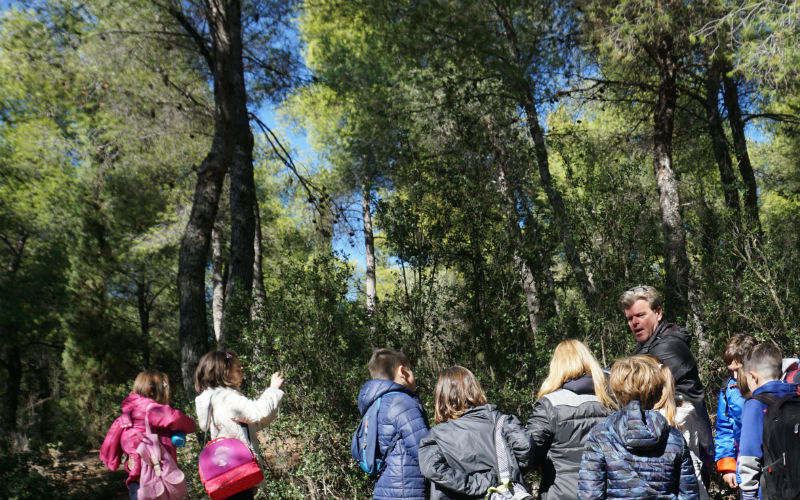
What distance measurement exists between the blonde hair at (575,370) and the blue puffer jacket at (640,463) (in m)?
0.34

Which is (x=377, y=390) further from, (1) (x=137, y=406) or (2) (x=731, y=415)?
(2) (x=731, y=415)

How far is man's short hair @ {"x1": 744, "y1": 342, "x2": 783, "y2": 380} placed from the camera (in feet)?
9.80

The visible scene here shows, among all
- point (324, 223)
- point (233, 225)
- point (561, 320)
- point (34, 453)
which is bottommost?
point (34, 453)

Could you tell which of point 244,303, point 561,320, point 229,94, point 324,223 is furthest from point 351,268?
point 324,223

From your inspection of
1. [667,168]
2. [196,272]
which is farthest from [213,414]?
[667,168]

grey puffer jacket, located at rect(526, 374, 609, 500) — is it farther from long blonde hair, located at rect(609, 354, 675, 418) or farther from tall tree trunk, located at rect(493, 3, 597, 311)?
tall tree trunk, located at rect(493, 3, 597, 311)

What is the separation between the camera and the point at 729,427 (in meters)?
3.54

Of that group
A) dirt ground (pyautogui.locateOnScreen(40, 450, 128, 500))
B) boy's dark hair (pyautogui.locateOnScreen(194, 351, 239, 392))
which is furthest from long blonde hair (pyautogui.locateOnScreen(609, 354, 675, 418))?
dirt ground (pyautogui.locateOnScreen(40, 450, 128, 500))

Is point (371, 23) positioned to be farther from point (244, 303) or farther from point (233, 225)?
point (244, 303)

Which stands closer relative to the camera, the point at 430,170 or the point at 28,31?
the point at 430,170

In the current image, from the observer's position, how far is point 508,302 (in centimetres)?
545

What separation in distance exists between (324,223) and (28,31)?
533 cm

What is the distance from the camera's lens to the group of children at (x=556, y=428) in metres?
2.40

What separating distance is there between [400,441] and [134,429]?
199cm
